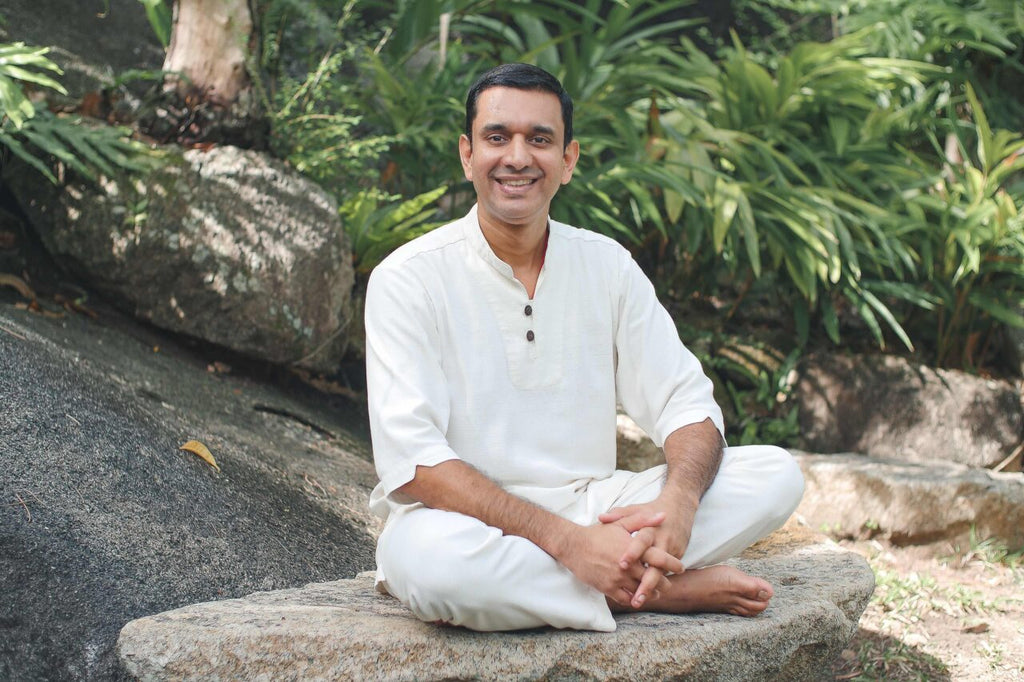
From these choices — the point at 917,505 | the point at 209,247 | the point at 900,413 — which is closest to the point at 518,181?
the point at 209,247

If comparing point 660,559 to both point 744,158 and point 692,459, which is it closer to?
point 692,459

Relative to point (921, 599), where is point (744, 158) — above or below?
above

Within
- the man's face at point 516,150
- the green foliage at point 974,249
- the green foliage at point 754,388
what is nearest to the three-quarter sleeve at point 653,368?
the man's face at point 516,150

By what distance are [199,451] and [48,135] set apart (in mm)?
1593

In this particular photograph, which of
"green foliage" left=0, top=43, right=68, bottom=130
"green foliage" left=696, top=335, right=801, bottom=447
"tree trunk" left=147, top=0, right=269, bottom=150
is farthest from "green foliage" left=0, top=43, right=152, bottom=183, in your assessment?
"green foliage" left=696, top=335, right=801, bottom=447

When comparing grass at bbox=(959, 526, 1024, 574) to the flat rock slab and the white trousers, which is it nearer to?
the flat rock slab

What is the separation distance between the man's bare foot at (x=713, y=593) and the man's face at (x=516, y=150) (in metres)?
0.99

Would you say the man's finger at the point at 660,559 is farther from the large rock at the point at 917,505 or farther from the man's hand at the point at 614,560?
the large rock at the point at 917,505

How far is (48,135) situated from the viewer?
392 cm

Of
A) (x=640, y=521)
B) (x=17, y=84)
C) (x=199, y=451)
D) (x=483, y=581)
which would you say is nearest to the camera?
(x=483, y=581)

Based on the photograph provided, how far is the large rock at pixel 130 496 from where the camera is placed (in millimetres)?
2355

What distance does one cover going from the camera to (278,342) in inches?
167

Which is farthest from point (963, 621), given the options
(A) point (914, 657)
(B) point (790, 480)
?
(B) point (790, 480)

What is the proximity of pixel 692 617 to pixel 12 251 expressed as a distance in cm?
325
